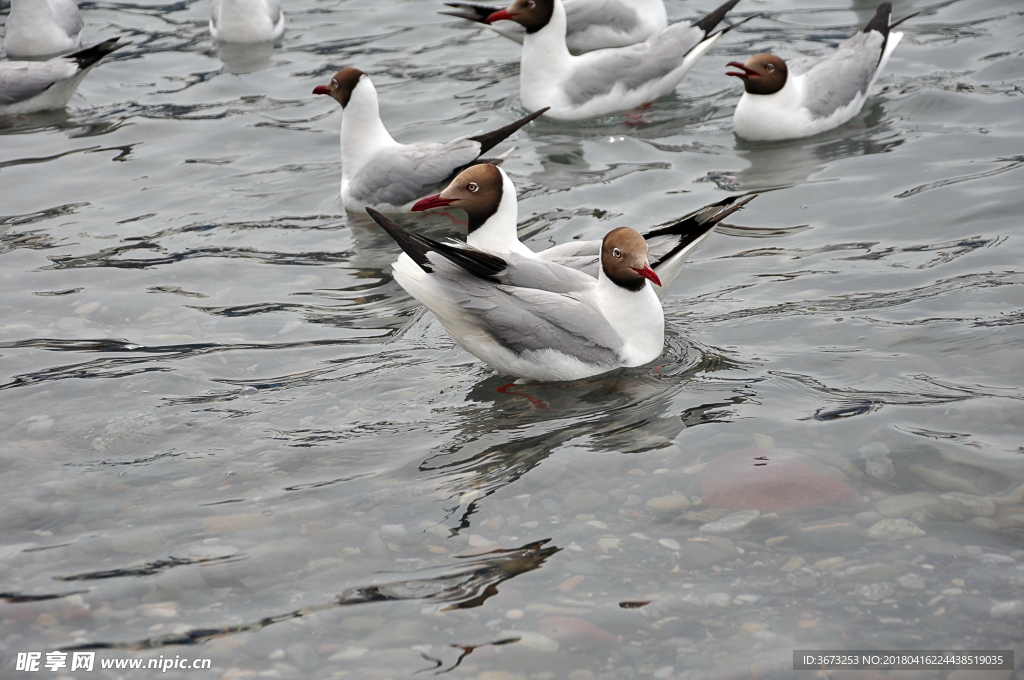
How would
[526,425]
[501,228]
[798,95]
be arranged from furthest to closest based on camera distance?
1. [798,95]
2. [501,228]
3. [526,425]

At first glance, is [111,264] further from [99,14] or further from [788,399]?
[99,14]

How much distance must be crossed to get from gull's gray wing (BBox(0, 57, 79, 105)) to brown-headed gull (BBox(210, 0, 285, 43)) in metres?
2.47

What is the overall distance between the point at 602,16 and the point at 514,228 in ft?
18.7

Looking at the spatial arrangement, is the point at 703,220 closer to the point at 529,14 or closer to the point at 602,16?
the point at 529,14

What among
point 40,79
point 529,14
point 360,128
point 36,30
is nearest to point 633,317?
point 360,128

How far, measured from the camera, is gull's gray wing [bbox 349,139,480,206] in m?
8.71

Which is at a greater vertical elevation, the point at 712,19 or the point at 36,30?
the point at 712,19

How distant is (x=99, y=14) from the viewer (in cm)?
1471

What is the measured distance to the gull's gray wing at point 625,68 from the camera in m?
10.2

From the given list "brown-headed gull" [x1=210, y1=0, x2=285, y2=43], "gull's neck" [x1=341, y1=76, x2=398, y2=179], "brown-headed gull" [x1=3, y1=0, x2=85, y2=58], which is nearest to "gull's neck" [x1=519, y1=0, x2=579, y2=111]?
"gull's neck" [x1=341, y1=76, x2=398, y2=179]

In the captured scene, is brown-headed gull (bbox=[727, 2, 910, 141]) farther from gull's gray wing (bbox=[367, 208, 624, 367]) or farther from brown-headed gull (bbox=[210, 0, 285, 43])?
brown-headed gull (bbox=[210, 0, 285, 43])

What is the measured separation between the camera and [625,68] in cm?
1027

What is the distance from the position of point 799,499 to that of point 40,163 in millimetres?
8284

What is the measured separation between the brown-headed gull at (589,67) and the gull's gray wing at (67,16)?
241 inches
